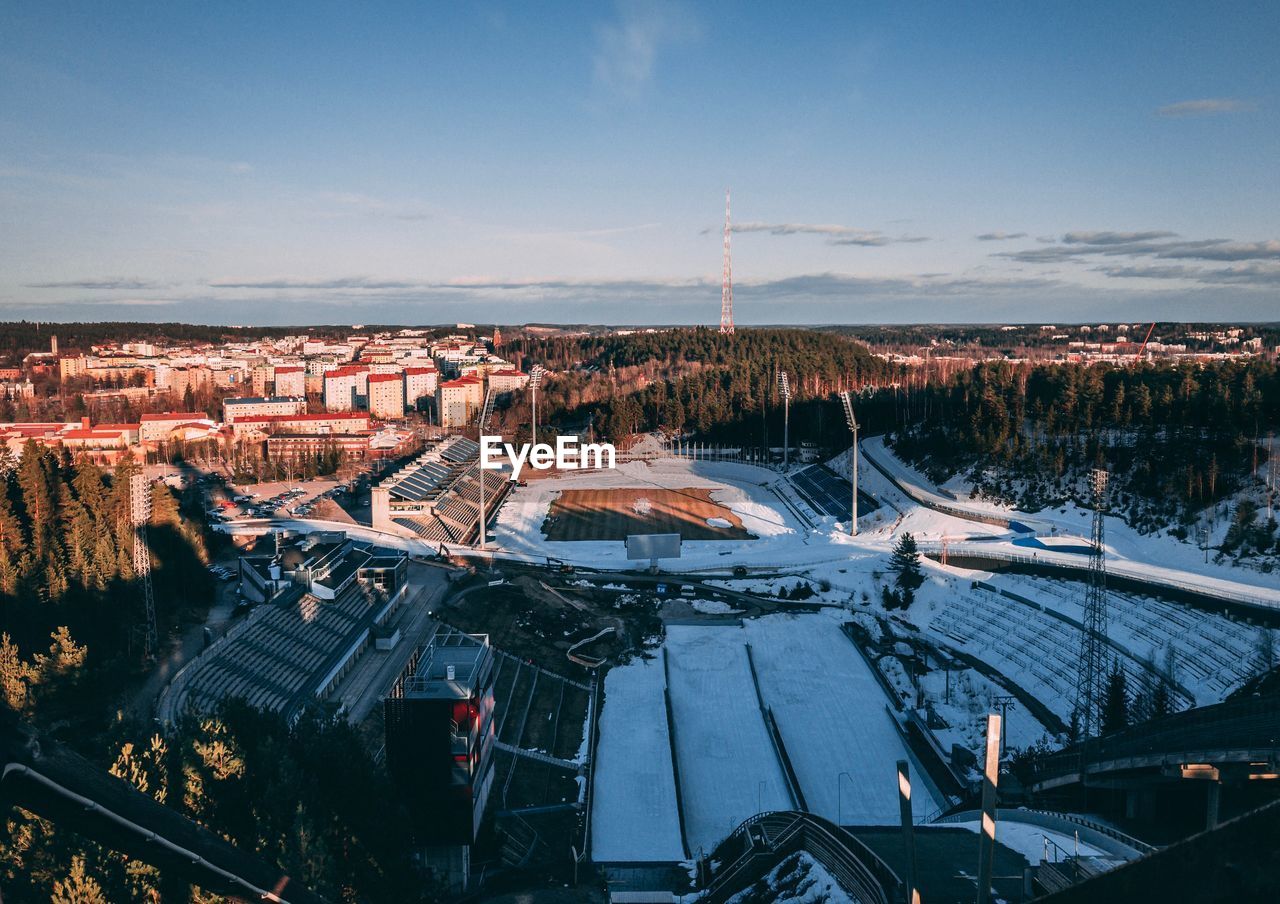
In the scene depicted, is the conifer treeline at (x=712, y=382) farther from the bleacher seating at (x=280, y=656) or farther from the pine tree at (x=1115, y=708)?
the bleacher seating at (x=280, y=656)

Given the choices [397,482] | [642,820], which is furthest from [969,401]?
[642,820]

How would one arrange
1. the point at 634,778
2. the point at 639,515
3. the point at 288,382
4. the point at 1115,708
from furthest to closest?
the point at 288,382
the point at 639,515
the point at 634,778
the point at 1115,708

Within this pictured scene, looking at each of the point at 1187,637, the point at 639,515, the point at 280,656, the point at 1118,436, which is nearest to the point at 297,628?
the point at 280,656

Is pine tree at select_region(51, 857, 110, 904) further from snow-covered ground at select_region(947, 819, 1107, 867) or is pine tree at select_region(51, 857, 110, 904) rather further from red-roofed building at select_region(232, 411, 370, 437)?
red-roofed building at select_region(232, 411, 370, 437)

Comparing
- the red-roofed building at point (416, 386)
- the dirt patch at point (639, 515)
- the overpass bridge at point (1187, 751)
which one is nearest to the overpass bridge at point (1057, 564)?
the dirt patch at point (639, 515)

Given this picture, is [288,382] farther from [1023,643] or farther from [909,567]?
[1023,643]

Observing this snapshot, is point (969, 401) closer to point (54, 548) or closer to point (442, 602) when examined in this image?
point (442, 602)

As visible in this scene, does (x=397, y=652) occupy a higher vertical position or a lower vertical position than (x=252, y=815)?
lower
